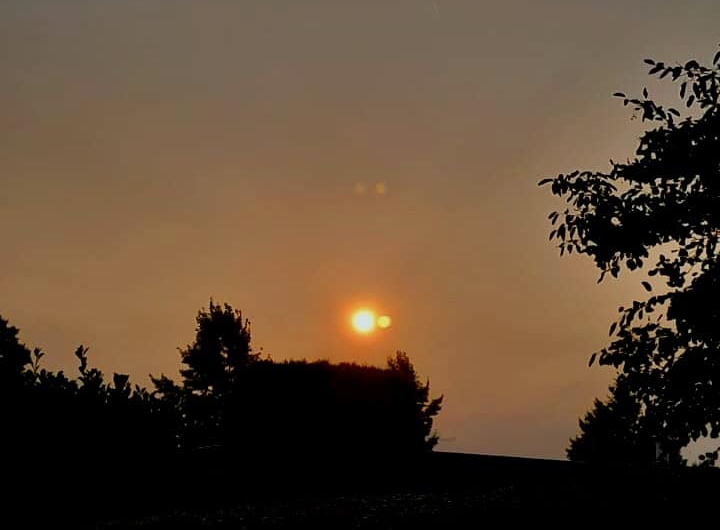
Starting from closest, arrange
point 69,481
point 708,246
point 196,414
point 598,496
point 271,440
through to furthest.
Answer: point 708,246, point 69,481, point 598,496, point 271,440, point 196,414

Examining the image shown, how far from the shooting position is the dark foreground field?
14.0 m

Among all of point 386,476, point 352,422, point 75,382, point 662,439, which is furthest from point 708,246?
point 352,422

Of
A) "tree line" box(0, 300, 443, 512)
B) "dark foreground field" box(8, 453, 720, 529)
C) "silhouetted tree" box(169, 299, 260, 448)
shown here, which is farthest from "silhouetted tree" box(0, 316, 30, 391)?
"silhouetted tree" box(169, 299, 260, 448)

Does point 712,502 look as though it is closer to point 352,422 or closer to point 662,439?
point 662,439

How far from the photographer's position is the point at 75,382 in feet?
46.4

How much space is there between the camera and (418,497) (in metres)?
17.2

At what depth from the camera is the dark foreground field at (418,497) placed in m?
14.0

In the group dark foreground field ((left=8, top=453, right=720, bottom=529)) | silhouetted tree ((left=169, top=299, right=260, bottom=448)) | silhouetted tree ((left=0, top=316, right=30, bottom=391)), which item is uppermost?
silhouetted tree ((left=169, top=299, right=260, bottom=448))

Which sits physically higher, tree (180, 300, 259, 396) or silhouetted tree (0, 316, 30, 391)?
tree (180, 300, 259, 396)

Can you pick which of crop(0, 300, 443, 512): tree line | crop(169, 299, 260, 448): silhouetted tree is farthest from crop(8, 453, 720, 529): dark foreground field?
crop(169, 299, 260, 448): silhouetted tree

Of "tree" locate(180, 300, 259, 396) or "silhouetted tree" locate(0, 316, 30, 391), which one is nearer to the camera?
"silhouetted tree" locate(0, 316, 30, 391)

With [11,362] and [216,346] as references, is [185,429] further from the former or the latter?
[216,346]

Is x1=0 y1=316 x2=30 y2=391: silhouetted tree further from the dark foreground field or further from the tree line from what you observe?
the dark foreground field

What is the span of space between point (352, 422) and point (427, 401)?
27180 mm
